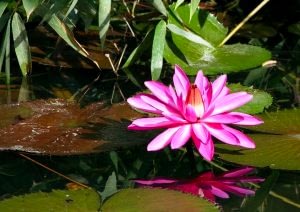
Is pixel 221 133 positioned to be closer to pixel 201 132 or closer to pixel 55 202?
pixel 201 132

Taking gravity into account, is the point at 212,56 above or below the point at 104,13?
below

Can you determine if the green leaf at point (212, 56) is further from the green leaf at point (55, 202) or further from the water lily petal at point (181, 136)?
the green leaf at point (55, 202)

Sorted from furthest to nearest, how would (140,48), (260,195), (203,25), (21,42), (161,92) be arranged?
(203,25) → (140,48) → (21,42) → (161,92) → (260,195)

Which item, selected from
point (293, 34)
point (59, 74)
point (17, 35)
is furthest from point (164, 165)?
point (293, 34)

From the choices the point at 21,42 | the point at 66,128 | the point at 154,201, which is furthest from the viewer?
the point at 21,42

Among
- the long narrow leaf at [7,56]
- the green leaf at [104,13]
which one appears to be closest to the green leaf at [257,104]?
the green leaf at [104,13]

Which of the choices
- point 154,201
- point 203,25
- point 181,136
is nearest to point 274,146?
point 181,136

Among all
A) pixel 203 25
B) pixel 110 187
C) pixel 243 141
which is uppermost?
pixel 203 25
